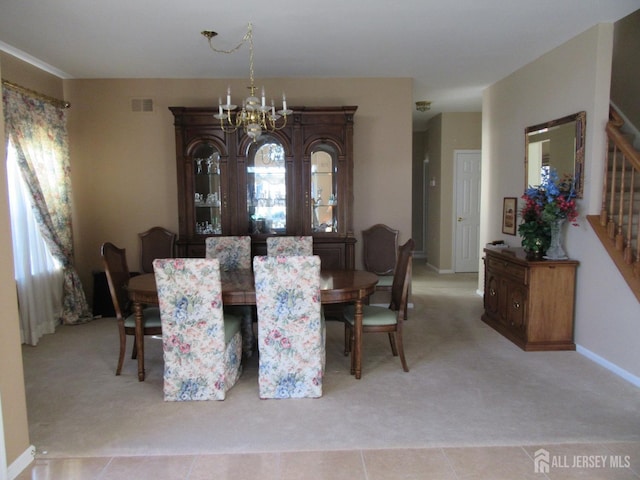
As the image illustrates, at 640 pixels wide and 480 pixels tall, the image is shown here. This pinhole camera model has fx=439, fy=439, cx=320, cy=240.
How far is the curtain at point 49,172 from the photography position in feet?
13.2

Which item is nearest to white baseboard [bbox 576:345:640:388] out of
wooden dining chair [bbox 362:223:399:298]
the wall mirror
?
the wall mirror

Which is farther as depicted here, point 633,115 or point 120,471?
point 633,115

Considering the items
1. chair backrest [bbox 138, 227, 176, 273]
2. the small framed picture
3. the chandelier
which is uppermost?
the chandelier

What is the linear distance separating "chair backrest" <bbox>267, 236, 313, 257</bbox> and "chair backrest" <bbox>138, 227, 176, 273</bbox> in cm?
151

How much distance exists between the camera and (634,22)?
13.9ft

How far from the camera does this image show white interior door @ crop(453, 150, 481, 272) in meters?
7.45

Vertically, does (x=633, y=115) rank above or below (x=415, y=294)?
above

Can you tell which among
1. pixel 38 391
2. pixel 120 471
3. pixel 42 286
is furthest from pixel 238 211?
pixel 120 471

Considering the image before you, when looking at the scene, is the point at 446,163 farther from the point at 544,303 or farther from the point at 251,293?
the point at 251,293

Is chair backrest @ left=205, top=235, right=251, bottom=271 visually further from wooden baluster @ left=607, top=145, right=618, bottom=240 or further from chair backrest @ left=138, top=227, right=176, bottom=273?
wooden baluster @ left=607, top=145, right=618, bottom=240

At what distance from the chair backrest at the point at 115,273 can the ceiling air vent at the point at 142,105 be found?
2031 mm

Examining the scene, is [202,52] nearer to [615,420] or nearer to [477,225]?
[615,420]

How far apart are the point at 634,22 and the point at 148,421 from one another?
5.40m

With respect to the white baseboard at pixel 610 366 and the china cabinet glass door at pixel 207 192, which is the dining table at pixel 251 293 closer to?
the china cabinet glass door at pixel 207 192
